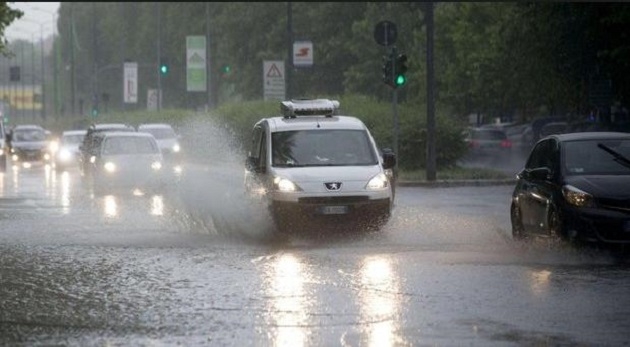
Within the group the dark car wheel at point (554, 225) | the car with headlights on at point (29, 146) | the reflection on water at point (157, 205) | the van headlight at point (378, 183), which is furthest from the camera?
the car with headlights on at point (29, 146)

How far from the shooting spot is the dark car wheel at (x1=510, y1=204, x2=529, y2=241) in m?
17.9

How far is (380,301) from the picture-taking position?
12.3m

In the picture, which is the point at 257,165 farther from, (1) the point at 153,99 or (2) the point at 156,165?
(1) the point at 153,99

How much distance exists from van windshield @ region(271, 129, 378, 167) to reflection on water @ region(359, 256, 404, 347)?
13.2 feet

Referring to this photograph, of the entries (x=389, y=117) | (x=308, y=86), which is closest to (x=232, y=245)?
(x=389, y=117)

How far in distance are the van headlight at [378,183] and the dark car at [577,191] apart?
1.90 m

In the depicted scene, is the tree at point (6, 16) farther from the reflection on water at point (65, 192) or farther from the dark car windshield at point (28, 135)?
the dark car windshield at point (28, 135)

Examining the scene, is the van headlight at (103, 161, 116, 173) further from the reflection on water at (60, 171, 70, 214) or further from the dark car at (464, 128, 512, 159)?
the dark car at (464, 128, 512, 159)

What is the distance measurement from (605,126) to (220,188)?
14.3 m

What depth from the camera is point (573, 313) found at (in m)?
11.5

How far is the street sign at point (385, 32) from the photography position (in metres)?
34.4

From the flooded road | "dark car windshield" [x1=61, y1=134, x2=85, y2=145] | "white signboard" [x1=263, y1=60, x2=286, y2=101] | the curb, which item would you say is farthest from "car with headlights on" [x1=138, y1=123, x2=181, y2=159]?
the flooded road

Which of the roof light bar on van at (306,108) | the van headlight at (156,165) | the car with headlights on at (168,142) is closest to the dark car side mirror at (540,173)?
the roof light bar on van at (306,108)

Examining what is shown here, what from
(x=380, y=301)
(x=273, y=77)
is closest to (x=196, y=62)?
→ (x=273, y=77)
